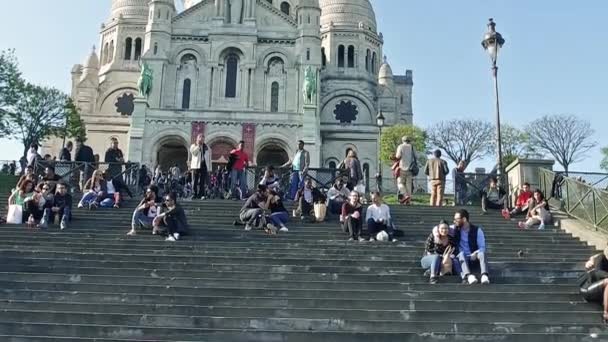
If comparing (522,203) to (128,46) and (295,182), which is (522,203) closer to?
(295,182)

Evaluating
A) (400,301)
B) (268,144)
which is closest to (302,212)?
(400,301)

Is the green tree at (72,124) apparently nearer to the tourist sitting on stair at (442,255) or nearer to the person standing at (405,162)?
the person standing at (405,162)

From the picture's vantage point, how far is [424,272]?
1066cm

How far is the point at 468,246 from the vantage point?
412 inches

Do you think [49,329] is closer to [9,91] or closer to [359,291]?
[359,291]

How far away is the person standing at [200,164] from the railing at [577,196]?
8618 mm

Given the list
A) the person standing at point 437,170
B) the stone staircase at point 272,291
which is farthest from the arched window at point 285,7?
the stone staircase at point 272,291

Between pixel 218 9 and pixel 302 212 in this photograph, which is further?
pixel 218 9

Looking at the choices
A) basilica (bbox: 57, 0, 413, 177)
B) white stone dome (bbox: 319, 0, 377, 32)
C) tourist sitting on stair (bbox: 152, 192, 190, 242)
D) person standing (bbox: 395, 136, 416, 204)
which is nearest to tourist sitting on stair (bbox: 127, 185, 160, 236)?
tourist sitting on stair (bbox: 152, 192, 190, 242)

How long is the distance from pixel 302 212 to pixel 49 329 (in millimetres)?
7293

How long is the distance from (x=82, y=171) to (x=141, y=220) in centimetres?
609

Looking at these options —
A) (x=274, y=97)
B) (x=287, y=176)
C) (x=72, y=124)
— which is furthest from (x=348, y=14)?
(x=287, y=176)

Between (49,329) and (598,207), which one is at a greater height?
(598,207)

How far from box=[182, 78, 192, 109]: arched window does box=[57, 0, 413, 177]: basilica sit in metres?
0.07
